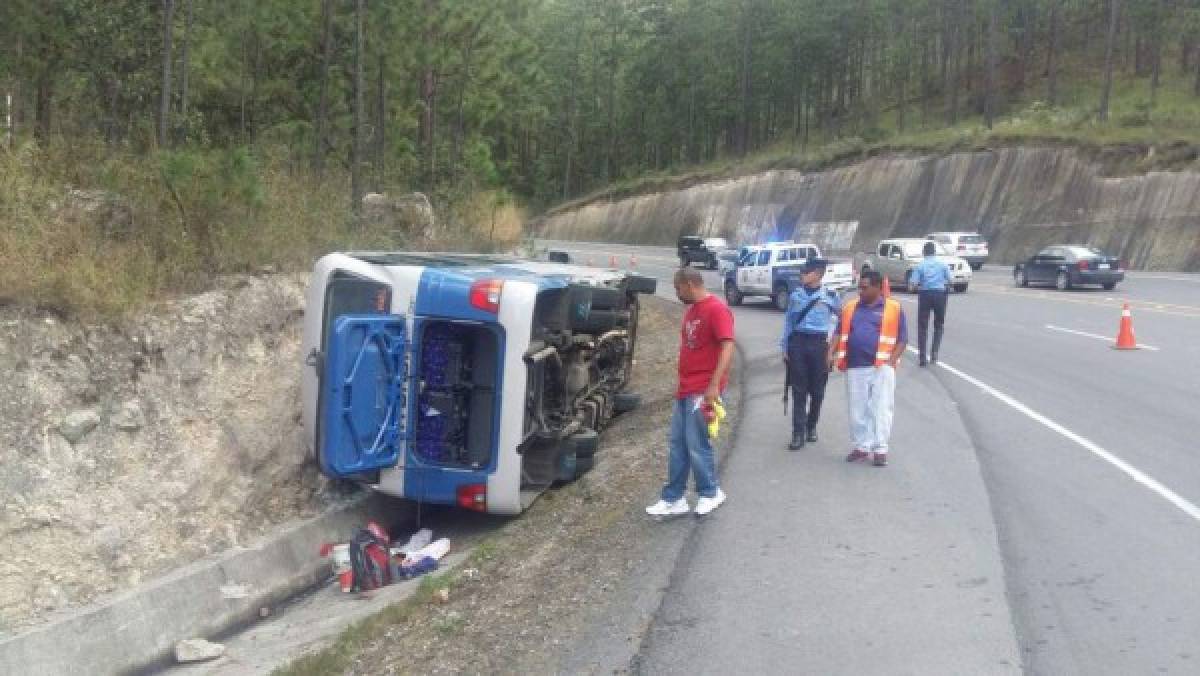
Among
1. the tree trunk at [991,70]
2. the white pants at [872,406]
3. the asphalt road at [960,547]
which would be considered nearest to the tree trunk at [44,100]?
the asphalt road at [960,547]

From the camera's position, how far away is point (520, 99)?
1422 inches

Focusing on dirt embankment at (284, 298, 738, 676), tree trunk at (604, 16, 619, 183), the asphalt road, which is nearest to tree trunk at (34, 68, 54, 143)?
dirt embankment at (284, 298, 738, 676)

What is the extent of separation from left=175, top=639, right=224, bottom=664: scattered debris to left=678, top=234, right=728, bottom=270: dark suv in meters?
43.5

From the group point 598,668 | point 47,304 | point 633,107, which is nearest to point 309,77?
point 47,304

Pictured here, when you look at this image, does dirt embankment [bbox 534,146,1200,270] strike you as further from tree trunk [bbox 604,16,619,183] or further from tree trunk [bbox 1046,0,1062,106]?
tree trunk [bbox 604,16,619,183]

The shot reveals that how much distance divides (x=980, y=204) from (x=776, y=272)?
25851 millimetres

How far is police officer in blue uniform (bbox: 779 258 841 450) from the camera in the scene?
10.1m

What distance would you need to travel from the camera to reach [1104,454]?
10172 millimetres

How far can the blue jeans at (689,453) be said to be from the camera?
317 inches

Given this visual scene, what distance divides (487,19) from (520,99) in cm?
1057

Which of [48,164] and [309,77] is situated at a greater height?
[309,77]

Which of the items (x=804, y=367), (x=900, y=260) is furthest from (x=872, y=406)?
(x=900, y=260)

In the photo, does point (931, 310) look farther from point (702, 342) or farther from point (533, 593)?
point (533, 593)

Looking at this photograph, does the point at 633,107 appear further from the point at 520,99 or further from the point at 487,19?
the point at 487,19
